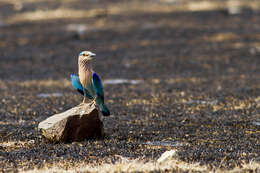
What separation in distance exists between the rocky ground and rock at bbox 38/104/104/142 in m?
0.16

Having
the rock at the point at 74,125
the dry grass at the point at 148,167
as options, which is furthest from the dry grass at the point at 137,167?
the rock at the point at 74,125

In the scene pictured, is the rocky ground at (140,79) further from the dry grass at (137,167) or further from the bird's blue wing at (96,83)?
the bird's blue wing at (96,83)

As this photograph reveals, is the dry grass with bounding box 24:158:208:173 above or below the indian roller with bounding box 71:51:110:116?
below

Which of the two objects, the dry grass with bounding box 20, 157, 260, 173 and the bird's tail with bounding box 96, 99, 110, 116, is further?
the bird's tail with bounding box 96, 99, 110, 116

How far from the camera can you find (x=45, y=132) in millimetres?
9000

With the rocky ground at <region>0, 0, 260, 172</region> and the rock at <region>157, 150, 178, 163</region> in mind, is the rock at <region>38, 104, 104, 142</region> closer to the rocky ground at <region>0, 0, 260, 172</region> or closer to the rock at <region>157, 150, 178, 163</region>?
the rocky ground at <region>0, 0, 260, 172</region>

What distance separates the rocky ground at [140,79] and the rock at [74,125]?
0.52ft

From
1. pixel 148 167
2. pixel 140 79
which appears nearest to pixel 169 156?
pixel 148 167

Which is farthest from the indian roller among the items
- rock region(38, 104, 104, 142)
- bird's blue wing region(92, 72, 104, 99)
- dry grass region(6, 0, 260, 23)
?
dry grass region(6, 0, 260, 23)

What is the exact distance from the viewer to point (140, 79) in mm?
18422

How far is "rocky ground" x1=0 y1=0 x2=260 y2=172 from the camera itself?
27.3ft

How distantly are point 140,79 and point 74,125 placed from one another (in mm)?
9569

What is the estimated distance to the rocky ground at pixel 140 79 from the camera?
8328 mm

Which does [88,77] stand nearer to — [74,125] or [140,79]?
[74,125]
